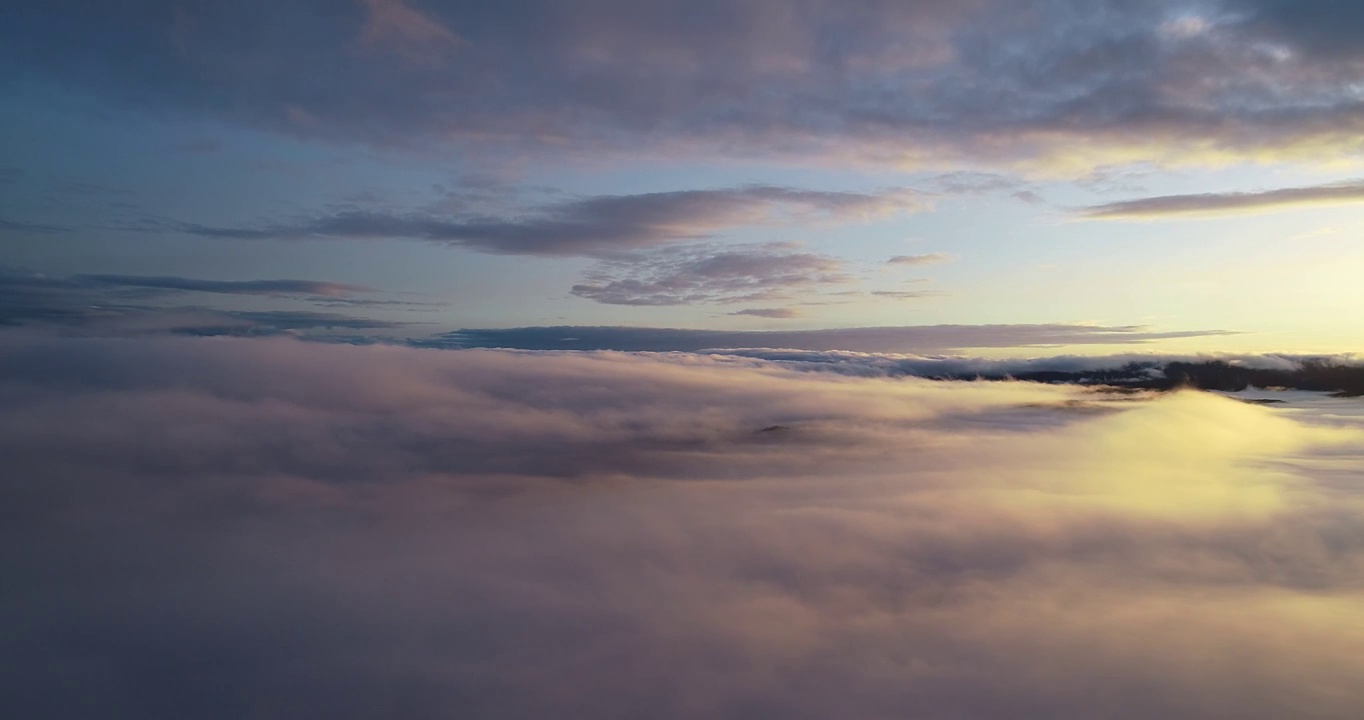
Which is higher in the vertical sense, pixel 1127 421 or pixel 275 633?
pixel 1127 421

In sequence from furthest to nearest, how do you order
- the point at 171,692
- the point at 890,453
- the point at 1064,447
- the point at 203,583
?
the point at 890,453, the point at 1064,447, the point at 203,583, the point at 171,692

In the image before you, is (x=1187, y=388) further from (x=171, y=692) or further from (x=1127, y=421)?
(x=171, y=692)

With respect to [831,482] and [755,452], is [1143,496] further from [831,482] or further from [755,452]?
[755,452]

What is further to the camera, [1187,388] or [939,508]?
[1187,388]

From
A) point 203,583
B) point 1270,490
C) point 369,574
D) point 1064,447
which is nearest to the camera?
point 203,583

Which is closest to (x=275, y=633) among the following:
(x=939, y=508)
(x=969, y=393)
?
(x=939, y=508)

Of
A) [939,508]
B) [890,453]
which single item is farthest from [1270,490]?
[890,453]

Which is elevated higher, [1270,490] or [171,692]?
[1270,490]

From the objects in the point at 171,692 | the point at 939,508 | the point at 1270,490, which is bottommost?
the point at 171,692

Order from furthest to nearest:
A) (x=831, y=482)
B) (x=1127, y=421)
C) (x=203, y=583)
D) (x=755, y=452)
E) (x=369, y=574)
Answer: (x=755, y=452) → (x=1127, y=421) → (x=831, y=482) → (x=369, y=574) → (x=203, y=583)
